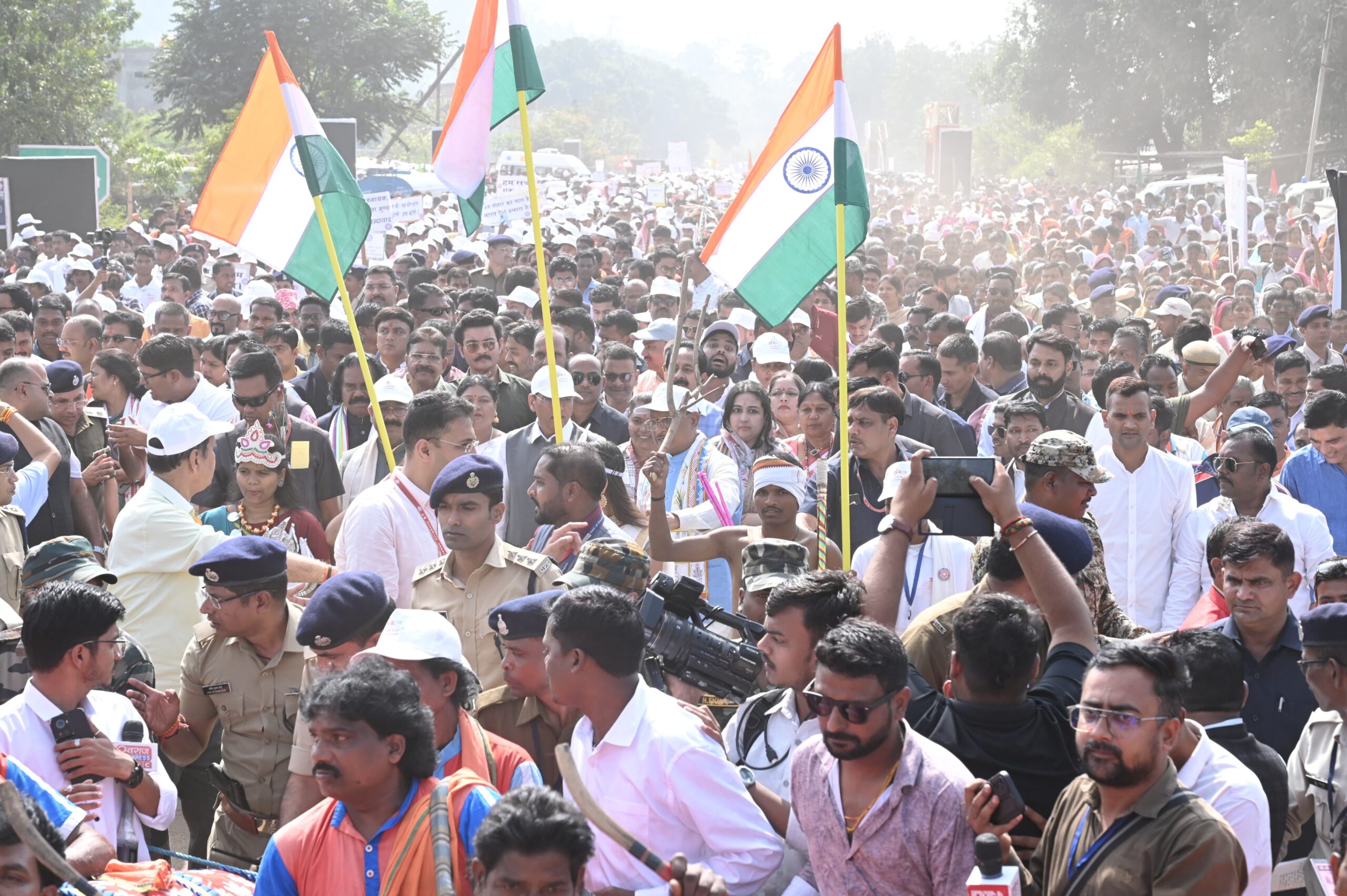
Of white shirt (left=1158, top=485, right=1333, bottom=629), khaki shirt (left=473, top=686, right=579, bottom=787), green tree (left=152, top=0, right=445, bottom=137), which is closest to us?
khaki shirt (left=473, top=686, right=579, bottom=787)

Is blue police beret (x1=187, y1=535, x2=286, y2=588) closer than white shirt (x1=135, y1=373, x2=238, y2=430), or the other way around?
blue police beret (x1=187, y1=535, x2=286, y2=588)

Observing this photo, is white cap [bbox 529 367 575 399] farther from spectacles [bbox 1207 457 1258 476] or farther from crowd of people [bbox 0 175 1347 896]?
spectacles [bbox 1207 457 1258 476]

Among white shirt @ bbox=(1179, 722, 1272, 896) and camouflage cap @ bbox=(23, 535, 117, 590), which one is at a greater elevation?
camouflage cap @ bbox=(23, 535, 117, 590)

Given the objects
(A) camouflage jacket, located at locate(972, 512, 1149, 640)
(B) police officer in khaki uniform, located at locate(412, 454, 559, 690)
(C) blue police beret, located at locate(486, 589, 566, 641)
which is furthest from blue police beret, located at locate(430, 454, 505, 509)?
(A) camouflage jacket, located at locate(972, 512, 1149, 640)

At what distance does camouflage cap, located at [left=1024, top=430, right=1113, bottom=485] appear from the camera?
4555 mm

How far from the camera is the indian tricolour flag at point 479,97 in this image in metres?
7.25

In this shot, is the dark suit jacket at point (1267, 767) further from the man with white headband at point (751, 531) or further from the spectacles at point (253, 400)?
the spectacles at point (253, 400)

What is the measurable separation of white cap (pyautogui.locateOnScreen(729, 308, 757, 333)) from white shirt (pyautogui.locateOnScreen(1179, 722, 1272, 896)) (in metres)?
8.19

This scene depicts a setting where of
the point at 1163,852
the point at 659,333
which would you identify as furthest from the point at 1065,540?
the point at 659,333

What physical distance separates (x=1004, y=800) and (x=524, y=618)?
136cm

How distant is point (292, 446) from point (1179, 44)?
46.2 meters

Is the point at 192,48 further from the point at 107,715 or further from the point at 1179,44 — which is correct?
the point at 107,715

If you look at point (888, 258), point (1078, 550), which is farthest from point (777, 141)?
point (888, 258)

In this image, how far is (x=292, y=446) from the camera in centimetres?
684
